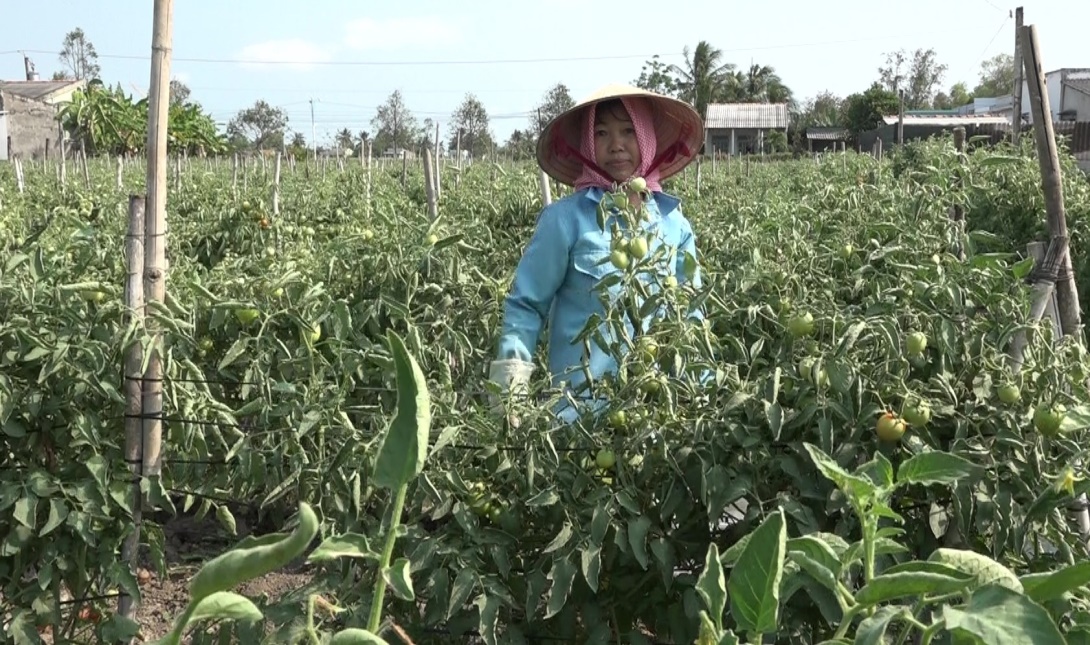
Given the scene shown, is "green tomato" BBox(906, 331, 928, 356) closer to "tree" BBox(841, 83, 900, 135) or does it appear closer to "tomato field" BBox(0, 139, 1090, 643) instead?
"tomato field" BBox(0, 139, 1090, 643)

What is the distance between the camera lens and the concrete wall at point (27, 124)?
31344 mm

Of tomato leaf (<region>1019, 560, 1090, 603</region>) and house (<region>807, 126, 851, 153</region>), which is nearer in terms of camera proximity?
tomato leaf (<region>1019, 560, 1090, 603</region>)

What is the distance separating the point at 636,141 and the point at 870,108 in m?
42.1

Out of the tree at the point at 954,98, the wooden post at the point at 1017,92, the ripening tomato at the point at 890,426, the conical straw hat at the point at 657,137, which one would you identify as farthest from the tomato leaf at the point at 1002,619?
the tree at the point at 954,98

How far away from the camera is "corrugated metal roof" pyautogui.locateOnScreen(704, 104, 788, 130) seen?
140 ft

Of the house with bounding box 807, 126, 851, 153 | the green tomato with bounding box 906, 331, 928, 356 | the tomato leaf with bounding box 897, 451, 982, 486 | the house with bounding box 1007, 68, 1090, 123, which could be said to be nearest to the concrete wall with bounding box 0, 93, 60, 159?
the house with bounding box 807, 126, 851, 153

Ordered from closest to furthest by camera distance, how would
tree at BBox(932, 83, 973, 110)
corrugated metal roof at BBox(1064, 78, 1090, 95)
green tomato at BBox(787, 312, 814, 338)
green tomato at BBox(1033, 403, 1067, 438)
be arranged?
green tomato at BBox(1033, 403, 1067, 438)
green tomato at BBox(787, 312, 814, 338)
corrugated metal roof at BBox(1064, 78, 1090, 95)
tree at BBox(932, 83, 973, 110)

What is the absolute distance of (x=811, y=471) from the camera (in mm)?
1608

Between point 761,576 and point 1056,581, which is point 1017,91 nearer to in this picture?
point 1056,581

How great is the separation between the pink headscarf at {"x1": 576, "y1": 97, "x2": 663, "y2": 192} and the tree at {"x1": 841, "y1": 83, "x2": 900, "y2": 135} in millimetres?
40483

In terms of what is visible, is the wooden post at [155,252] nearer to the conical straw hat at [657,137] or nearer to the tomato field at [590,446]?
the tomato field at [590,446]

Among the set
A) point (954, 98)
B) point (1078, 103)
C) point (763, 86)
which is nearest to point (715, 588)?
point (1078, 103)

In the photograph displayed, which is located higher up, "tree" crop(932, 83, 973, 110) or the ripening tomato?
"tree" crop(932, 83, 973, 110)

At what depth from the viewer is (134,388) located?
2107 mm
